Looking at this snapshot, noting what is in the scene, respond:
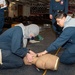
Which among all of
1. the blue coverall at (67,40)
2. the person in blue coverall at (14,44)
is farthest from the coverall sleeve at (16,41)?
the blue coverall at (67,40)

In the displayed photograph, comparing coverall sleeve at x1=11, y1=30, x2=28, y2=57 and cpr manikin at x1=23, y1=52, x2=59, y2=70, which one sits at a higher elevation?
coverall sleeve at x1=11, y1=30, x2=28, y2=57

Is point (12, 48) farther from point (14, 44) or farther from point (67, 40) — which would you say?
point (67, 40)

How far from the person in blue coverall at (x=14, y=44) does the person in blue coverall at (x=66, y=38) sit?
11.0 inches

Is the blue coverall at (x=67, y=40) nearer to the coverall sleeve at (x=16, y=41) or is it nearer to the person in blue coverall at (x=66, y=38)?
the person in blue coverall at (x=66, y=38)

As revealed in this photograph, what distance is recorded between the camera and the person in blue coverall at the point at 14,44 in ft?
7.84

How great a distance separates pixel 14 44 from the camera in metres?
2.38

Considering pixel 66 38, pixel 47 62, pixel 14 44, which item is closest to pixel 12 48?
pixel 14 44

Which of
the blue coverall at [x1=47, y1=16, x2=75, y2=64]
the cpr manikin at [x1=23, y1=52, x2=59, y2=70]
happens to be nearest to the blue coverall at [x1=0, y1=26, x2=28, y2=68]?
the cpr manikin at [x1=23, y1=52, x2=59, y2=70]

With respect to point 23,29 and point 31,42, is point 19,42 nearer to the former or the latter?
point 23,29

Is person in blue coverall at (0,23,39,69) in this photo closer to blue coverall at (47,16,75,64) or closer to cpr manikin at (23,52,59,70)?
cpr manikin at (23,52,59,70)

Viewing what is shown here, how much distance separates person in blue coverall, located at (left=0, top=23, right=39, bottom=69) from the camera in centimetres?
239

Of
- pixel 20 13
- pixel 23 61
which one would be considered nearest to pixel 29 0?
pixel 20 13

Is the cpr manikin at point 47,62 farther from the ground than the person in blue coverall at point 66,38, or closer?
closer

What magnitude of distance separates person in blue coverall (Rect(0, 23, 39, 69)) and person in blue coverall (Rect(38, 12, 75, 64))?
279 millimetres
